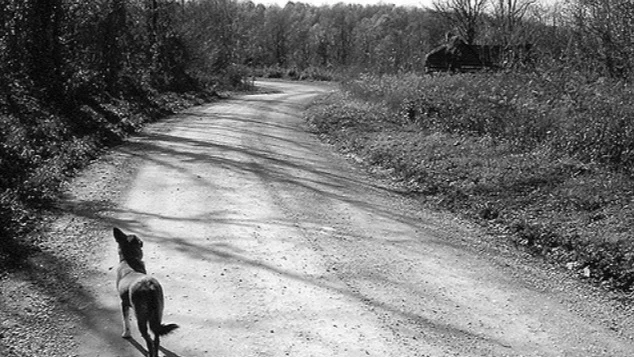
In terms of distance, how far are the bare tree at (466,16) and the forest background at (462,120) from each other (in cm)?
707

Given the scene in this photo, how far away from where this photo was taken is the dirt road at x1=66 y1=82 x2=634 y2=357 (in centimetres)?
577

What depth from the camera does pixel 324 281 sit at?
7.14 m

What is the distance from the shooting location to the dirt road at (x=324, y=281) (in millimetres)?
5770

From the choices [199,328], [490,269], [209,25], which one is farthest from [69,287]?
[209,25]

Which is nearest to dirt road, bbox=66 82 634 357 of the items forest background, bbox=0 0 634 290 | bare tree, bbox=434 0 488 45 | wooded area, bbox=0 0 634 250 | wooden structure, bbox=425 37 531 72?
forest background, bbox=0 0 634 290

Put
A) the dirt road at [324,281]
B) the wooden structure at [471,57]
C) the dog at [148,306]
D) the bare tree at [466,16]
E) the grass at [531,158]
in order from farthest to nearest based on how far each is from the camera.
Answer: the bare tree at [466,16], the wooden structure at [471,57], the grass at [531,158], the dirt road at [324,281], the dog at [148,306]

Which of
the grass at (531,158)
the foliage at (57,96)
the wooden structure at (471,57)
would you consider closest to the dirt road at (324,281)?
the grass at (531,158)

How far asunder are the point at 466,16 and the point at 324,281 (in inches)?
1259

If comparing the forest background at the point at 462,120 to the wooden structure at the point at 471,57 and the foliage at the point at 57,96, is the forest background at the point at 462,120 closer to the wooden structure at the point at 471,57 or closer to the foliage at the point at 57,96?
the foliage at the point at 57,96

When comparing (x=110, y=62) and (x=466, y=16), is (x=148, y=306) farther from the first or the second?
(x=466, y=16)

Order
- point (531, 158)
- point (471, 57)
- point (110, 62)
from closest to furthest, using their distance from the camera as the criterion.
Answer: point (531, 158), point (110, 62), point (471, 57)

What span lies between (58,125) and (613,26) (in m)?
13.2

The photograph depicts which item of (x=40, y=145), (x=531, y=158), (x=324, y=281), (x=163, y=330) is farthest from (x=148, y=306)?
(x=40, y=145)

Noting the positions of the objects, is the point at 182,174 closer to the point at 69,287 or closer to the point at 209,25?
the point at 69,287
